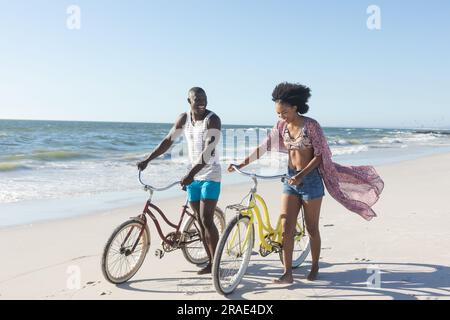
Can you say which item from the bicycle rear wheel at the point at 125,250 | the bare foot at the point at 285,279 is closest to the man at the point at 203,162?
the bicycle rear wheel at the point at 125,250

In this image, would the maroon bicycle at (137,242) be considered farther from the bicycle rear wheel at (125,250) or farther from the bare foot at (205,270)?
the bare foot at (205,270)

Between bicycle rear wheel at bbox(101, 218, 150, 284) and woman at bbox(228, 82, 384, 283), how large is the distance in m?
1.12

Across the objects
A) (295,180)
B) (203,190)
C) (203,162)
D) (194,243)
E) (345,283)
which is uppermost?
(203,162)

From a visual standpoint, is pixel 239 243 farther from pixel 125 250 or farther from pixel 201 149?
pixel 125 250

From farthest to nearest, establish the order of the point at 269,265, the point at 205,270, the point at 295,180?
the point at 269,265
the point at 205,270
the point at 295,180

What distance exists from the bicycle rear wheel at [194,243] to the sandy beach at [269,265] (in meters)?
0.13

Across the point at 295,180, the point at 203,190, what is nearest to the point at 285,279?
the point at 295,180

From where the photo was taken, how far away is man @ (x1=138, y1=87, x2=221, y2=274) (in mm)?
4402

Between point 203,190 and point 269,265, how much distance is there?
4.35 feet

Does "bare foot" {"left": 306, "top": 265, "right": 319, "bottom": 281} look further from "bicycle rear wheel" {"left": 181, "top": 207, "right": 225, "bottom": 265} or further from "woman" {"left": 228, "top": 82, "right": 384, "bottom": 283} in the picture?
"bicycle rear wheel" {"left": 181, "top": 207, "right": 225, "bottom": 265}

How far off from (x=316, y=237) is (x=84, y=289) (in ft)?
7.61

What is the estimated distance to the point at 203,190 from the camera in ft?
14.7

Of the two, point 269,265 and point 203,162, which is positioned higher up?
point 203,162

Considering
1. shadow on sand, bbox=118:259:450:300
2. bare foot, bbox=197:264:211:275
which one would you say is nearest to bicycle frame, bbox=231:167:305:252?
shadow on sand, bbox=118:259:450:300
